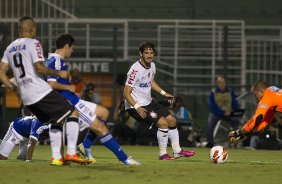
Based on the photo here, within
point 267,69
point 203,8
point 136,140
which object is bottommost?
point 136,140

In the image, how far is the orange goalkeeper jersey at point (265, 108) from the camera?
47.1 ft

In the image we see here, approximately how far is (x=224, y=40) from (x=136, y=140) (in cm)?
392

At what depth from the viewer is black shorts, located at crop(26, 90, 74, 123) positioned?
40.0 feet

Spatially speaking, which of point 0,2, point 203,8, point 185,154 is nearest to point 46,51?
point 0,2

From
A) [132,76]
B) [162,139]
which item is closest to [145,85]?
[132,76]

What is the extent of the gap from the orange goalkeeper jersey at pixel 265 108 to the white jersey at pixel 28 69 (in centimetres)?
375

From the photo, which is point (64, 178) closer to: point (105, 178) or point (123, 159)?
point (105, 178)

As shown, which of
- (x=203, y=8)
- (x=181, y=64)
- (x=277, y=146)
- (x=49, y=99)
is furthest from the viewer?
(x=203, y=8)

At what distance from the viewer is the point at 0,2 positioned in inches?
1001

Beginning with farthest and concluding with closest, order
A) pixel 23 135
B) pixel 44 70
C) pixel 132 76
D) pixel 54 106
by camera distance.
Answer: pixel 132 76 < pixel 23 135 < pixel 54 106 < pixel 44 70

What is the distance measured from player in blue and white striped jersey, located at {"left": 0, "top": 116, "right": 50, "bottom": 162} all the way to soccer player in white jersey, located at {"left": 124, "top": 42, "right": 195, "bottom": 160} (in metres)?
1.87

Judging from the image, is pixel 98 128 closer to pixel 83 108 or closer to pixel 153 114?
pixel 83 108

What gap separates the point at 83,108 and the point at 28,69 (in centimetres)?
107

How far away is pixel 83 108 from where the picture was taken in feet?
41.7
